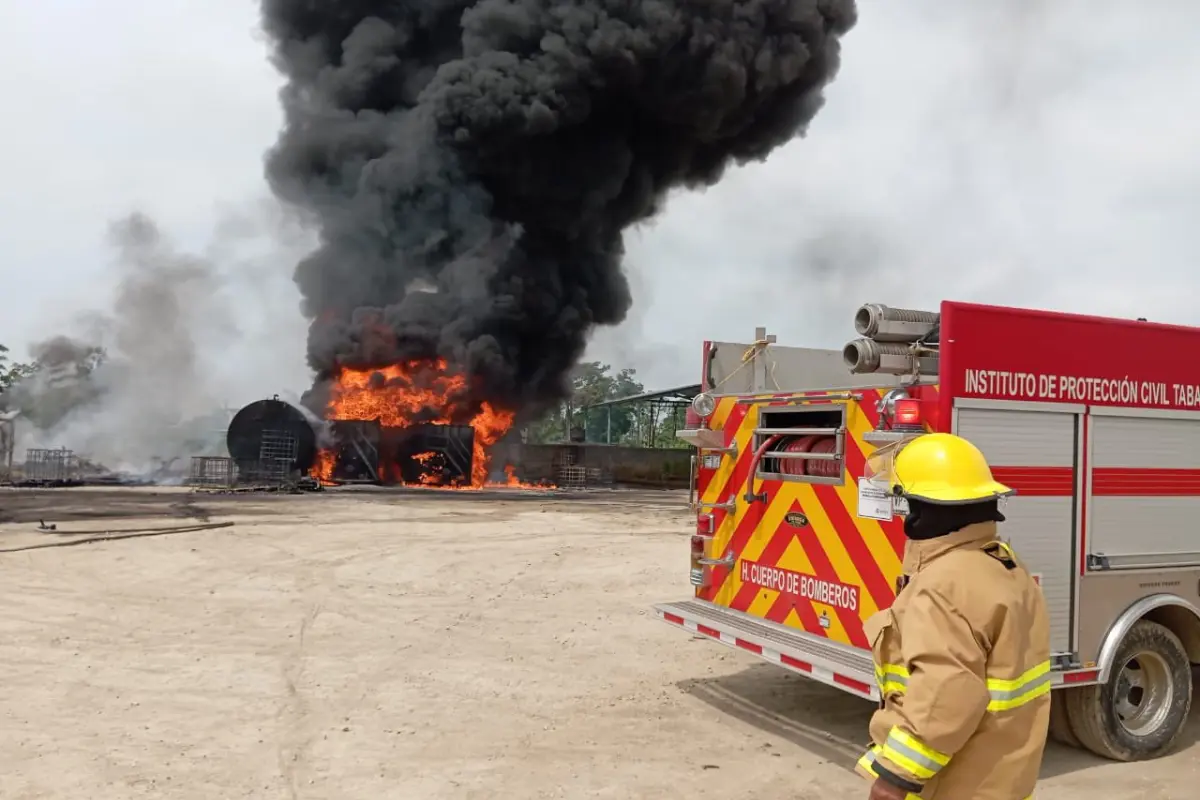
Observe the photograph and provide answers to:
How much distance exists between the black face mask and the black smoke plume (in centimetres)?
2823

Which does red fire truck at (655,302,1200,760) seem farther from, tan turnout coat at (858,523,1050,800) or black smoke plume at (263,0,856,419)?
black smoke plume at (263,0,856,419)

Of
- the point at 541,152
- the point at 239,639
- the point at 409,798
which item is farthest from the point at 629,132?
the point at 409,798

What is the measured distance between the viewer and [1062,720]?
4691 mm

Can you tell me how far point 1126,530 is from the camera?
462cm

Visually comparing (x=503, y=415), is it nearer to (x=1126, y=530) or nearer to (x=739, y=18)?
(x=739, y=18)

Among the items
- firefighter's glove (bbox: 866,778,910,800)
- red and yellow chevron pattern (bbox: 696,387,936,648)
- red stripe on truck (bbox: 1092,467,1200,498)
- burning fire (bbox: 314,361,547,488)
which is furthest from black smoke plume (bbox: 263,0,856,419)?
firefighter's glove (bbox: 866,778,910,800)

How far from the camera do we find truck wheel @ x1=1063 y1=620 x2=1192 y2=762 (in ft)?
14.9

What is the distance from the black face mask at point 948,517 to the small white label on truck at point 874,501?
84.6 inches

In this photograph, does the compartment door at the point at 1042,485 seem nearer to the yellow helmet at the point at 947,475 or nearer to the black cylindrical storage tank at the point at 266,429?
the yellow helmet at the point at 947,475

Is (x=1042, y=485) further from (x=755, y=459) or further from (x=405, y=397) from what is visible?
(x=405, y=397)

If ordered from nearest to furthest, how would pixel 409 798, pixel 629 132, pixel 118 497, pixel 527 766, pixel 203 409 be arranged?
1. pixel 409 798
2. pixel 527 766
3. pixel 118 497
4. pixel 629 132
5. pixel 203 409

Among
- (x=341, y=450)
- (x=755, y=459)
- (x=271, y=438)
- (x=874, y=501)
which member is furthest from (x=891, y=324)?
(x=341, y=450)

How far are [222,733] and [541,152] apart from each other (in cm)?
3039

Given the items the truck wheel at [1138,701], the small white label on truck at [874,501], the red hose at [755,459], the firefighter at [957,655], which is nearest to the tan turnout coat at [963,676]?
the firefighter at [957,655]
